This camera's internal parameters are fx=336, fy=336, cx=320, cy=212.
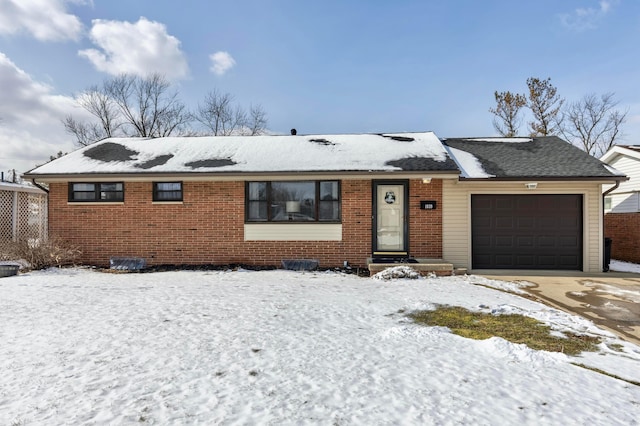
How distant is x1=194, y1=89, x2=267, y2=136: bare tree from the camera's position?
29672mm

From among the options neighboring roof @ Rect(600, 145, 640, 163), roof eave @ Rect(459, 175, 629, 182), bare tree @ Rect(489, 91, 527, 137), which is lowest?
roof eave @ Rect(459, 175, 629, 182)

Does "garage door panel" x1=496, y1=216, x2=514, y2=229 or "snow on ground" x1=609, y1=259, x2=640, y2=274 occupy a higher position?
"garage door panel" x1=496, y1=216, x2=514, y2=229

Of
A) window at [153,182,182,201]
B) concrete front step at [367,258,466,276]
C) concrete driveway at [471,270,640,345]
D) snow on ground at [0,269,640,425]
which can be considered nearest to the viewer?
snow on ground at [0,269,640,425]

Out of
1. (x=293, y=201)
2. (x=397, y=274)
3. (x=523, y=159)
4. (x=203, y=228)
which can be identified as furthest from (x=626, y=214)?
(x=203, y=228)

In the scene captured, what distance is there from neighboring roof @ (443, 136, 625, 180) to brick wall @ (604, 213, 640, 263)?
10.2 ft

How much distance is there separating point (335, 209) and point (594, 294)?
5.93 metres

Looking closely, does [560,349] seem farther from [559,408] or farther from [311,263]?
[311,263]

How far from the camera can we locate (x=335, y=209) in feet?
30.5

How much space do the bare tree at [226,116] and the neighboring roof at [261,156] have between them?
728 inches

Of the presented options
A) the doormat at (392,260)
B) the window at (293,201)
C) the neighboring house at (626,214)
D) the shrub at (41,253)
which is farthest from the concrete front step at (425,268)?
the shrub at (41,253)

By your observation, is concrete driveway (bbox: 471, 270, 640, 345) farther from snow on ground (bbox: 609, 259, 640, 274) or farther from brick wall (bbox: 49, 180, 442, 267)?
brick wall (bbox: 49, 180, 442, 267)

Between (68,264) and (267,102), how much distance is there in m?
23.0

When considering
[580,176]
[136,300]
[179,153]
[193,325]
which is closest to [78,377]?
[193,325]

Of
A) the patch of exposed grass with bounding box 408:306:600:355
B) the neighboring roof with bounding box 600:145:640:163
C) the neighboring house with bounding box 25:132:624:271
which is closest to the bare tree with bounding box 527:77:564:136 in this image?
the neighboring roof with bounding box 600:145:640:163
